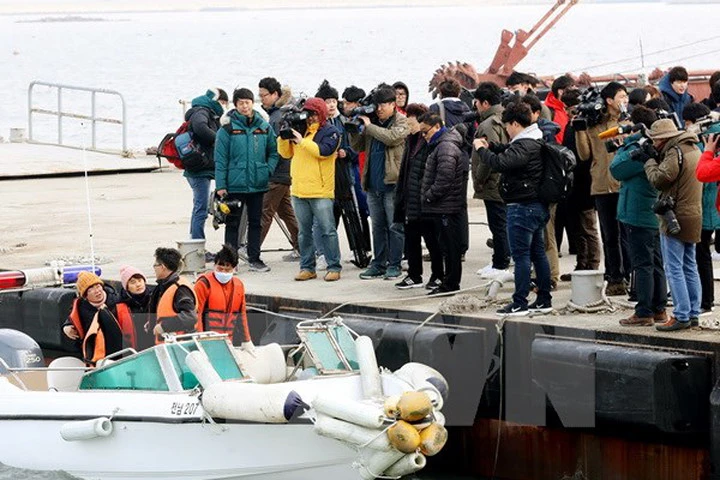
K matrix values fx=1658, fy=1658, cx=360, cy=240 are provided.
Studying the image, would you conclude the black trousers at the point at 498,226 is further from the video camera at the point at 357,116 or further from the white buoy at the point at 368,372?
the white buoy at the point at 368,372

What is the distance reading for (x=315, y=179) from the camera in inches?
619

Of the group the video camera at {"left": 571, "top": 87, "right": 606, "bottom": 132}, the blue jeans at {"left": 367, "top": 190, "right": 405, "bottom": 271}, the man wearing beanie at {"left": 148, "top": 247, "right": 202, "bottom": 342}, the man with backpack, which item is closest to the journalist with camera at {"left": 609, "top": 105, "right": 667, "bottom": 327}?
the video camera at {"left": 571, "top": 87, "right": 606, "bottom": 132}

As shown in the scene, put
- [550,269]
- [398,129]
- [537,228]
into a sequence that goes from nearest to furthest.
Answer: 1. [537,228]
2. [550,269]
3. [398,129]

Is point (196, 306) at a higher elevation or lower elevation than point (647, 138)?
lower

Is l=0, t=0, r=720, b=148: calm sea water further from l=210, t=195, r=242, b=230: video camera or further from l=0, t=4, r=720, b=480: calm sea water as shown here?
l=210, t=195, r=242, b=230: video camera

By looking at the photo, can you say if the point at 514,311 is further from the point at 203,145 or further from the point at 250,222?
the point at 203,145

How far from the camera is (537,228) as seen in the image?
13.5 metres

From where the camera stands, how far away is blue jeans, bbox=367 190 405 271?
15680 mm

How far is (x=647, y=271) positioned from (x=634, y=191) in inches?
25.0

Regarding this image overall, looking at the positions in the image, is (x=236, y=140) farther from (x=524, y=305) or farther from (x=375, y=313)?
(x=524, y=305)

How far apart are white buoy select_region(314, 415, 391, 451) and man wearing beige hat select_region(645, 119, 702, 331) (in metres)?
2.78

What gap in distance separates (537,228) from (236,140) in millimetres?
3890

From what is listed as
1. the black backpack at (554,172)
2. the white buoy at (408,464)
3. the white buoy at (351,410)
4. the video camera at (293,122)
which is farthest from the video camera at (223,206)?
the white buoy at (408,464)

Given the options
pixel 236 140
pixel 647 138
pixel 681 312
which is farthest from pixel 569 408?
pixel 236 140
